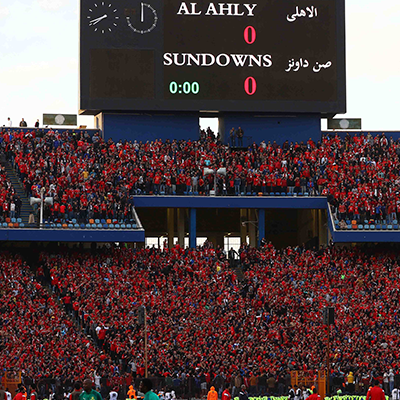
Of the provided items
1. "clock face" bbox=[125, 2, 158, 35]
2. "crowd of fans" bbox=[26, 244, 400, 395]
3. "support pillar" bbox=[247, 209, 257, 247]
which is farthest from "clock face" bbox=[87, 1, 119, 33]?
"crowd of fans" bbox=[26, 244, 400, 395]

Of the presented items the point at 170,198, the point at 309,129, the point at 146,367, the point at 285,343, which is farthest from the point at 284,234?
the point at 146,367

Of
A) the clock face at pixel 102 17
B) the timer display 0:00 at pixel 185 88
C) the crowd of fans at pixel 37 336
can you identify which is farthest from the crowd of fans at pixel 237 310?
the clock face at pixel 102 17

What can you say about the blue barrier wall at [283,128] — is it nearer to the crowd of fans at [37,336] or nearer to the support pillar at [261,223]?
the support pillar at [261,223]

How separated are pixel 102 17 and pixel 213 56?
6631 millimetres

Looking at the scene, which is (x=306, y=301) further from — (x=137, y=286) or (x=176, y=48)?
(x=176, y=48)

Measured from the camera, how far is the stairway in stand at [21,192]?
176 feet

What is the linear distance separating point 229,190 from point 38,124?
12484 millimetres

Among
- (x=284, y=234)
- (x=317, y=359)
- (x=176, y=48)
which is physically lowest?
(x=317, y=359)

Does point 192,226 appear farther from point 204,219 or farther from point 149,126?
point 149,126

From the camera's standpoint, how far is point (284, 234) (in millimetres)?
64875

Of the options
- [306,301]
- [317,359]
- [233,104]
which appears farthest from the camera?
[233,104]

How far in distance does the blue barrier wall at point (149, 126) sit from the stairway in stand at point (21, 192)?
21.7 ft

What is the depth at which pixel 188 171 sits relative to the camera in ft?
190

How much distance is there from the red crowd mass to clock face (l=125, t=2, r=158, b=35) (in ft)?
21.2
